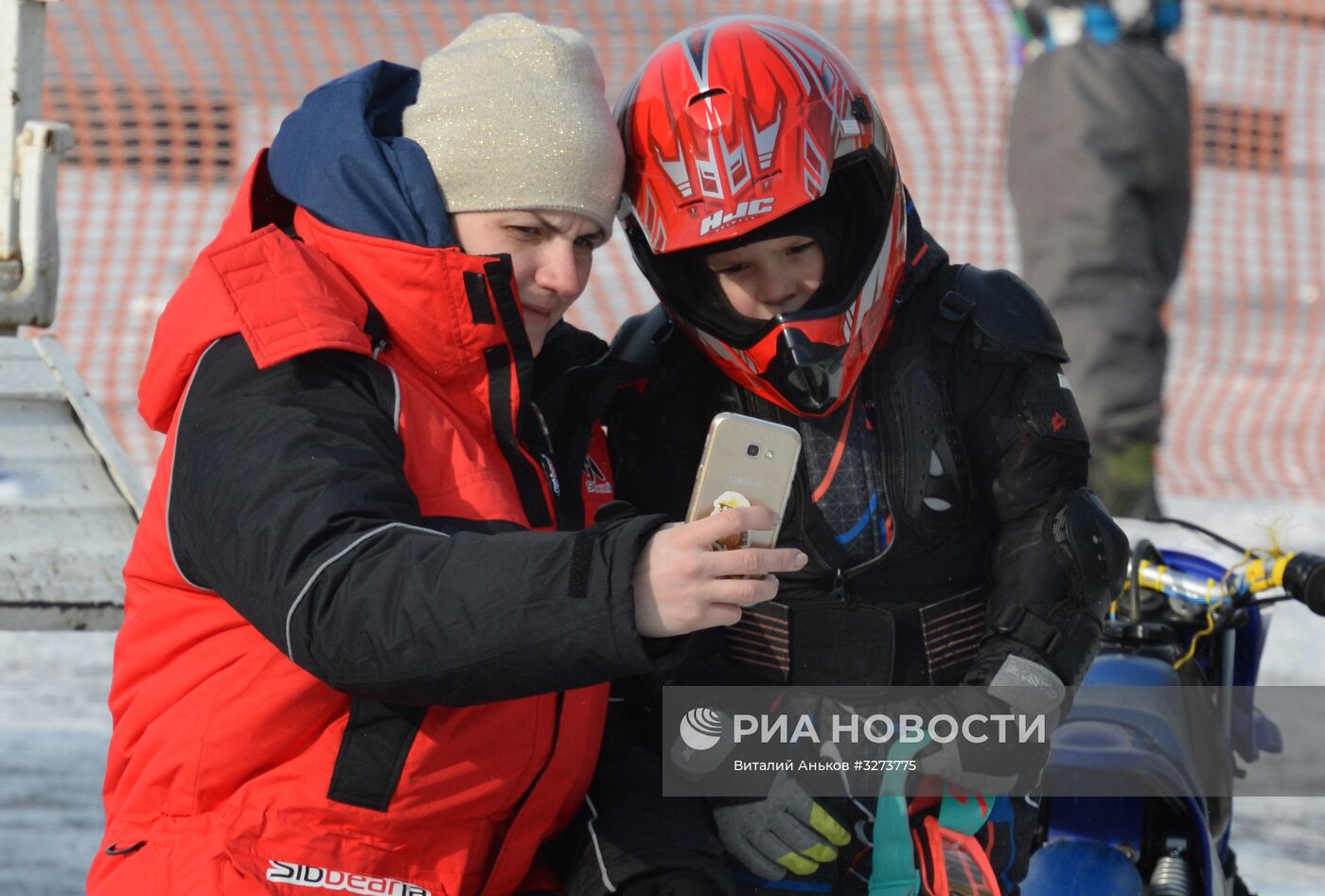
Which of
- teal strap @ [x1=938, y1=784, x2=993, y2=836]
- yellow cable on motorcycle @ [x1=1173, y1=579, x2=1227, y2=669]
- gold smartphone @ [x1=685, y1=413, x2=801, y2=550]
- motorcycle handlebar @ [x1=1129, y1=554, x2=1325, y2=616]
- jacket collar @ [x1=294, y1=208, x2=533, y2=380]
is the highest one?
jacket collar @ [x1=294, y1=208, x2=533, y2=380]

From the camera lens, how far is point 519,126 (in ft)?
7.47

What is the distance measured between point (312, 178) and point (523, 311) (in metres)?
0.33

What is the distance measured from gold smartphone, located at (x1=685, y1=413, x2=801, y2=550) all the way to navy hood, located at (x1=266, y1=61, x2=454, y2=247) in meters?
0.51

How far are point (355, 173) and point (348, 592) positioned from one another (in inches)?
25.2

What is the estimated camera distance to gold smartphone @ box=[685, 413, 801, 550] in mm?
1919

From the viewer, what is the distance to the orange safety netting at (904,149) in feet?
29.3

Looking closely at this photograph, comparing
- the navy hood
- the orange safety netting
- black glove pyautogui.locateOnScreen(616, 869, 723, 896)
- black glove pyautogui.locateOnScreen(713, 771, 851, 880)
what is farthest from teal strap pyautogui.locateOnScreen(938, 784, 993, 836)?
the orange safety netting

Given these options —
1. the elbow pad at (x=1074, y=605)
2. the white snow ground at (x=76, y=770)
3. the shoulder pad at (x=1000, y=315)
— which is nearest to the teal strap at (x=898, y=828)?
the elbow pad at (x=1074, y=605)

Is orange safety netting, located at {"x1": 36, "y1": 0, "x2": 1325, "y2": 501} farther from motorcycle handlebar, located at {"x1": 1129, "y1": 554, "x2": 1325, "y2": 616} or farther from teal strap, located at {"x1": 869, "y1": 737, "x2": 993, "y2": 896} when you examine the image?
teal strap, located at {"x1": 869, "y1": 737, "x2": 993, "y2": 896}

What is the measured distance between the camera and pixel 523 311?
232cm

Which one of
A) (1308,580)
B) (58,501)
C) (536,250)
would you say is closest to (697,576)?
(536,250)

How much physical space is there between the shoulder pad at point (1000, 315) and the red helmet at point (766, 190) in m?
0.11
